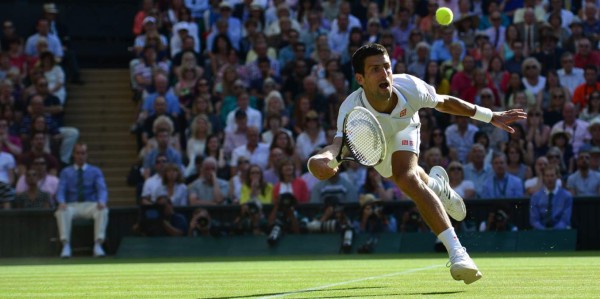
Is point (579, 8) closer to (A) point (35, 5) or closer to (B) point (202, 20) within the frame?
(B) point (202, 20)

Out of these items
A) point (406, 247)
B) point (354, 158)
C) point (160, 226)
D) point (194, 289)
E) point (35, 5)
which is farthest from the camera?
point (35, 5)

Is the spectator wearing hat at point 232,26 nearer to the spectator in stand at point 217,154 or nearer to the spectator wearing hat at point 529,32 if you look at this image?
the spectator in stand at point 217,154

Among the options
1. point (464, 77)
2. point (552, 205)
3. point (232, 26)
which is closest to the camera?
point (552, 205)

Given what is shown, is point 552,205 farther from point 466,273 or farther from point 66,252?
point 466,273

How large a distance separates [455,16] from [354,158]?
45.3ft

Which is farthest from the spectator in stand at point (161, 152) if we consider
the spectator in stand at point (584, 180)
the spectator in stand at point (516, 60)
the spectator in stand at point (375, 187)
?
the spectator in stand at point (584, 180)

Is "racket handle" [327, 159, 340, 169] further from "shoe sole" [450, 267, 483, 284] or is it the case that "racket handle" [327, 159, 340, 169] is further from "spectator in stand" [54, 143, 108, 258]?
"spectator in stand" [54, 143, 108, 258]

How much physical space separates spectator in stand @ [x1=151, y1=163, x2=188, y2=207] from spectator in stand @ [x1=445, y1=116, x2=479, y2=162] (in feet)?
14.6

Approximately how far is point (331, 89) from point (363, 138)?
39.1 ft

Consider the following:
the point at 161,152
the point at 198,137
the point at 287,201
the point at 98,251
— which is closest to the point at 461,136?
the point at 287,201

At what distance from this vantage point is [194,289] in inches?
372

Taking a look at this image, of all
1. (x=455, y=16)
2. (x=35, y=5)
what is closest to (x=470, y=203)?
(x=455, y=16)

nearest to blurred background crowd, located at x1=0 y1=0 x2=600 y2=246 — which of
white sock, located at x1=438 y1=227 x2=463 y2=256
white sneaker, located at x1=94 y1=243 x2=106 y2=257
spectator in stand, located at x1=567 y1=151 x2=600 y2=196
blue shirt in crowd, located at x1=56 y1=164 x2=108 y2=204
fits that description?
spectator in stand, located at x1=567 y1=151 x2=600 y2=196

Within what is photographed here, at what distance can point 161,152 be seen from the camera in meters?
19.6
